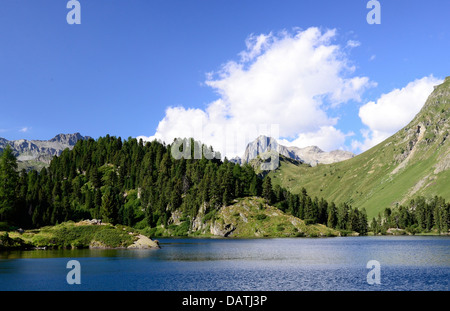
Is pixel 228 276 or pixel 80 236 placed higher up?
pixel 80 236

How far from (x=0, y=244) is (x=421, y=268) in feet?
369

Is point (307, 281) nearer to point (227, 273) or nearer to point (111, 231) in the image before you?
point (227, 273)

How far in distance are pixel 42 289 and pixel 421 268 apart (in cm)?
6905

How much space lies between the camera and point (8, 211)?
13500cm

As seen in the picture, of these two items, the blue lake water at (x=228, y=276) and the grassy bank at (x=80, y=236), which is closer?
the blue lake water at (x=228, y=276)

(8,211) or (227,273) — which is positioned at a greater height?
(8,211)

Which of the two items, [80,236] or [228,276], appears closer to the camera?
[228,276]

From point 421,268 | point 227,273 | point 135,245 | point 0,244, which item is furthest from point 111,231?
point 421,268

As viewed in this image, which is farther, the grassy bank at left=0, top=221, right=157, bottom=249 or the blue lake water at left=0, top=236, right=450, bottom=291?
the grassy bank at left=0, top=221, right=157, bottom=249
